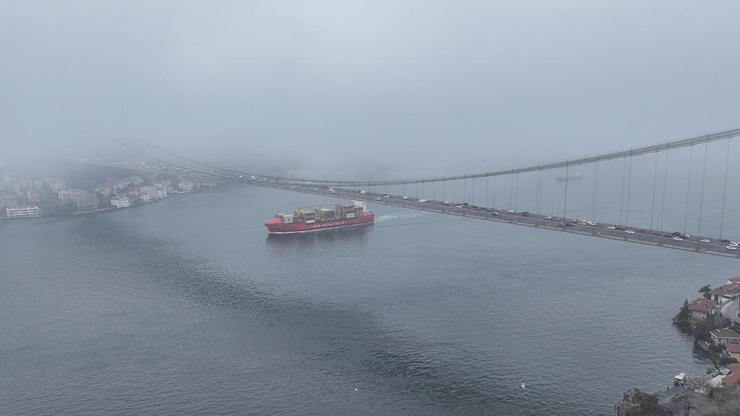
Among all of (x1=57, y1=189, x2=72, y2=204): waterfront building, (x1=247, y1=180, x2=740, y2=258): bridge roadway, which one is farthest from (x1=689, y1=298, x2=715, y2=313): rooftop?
(x1=57, y1=189, x2=72, y2=204): waterfront building

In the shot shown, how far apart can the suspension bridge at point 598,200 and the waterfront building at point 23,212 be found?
8821mm

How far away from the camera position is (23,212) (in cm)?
2784

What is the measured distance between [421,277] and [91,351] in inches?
326

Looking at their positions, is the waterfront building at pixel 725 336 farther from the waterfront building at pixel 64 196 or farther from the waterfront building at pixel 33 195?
the waterfront building at pixel 33 195

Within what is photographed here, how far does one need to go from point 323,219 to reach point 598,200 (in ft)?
48.2

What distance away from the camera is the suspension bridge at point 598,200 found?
47.2 ft

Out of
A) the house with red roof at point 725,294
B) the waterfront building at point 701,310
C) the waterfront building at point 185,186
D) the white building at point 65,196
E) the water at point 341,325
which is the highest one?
the waterfront building at point 185,186

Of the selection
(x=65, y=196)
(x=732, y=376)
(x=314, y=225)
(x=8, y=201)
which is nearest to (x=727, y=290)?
(x=732, y=376)

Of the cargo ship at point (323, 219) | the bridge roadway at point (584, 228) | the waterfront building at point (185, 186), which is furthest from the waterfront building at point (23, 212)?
the bridge roadway at point (584, 228)

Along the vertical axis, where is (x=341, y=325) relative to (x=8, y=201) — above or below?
below

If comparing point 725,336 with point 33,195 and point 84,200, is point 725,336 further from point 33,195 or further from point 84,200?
point 33,195

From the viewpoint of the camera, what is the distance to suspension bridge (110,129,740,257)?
1438 cm

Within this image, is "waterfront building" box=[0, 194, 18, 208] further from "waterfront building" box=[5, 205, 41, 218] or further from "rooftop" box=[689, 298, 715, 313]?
"rooftop" box=[689, 298, 715, 313]

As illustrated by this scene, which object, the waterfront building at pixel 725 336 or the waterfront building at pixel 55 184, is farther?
the waterfront building at pixel 55 184
